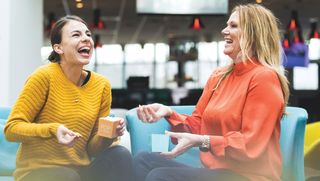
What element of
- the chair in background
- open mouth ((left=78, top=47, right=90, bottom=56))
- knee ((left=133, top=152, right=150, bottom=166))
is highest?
open mouth ((left=78, top=47, right=90, bottom=56))

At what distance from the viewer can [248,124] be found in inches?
77.3

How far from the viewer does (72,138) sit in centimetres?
196

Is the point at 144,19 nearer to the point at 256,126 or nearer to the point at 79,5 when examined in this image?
the point at 79,5

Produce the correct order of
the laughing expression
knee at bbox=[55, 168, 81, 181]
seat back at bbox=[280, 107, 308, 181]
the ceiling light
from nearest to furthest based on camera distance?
knee at bbox=[55, 168, 81, 181] → the laughing expression → seat back at bbox=[280, 107, 308, 181] → the ceiling light

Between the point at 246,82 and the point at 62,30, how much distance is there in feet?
2.62

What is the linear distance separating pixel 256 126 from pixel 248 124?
0.04 metres

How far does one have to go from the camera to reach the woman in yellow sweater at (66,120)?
2098mm

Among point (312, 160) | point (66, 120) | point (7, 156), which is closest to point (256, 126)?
point (66, 120)

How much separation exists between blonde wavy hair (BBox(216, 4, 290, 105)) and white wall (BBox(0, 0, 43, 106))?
149 inches

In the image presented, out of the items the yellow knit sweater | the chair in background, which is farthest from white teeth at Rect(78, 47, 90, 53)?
the chair in background

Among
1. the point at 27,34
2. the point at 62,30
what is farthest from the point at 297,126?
the point at 27,34

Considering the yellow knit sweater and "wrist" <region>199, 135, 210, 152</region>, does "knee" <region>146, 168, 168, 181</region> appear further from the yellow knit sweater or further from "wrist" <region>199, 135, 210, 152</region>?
the yellow knit sweater

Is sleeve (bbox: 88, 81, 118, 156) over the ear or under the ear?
under

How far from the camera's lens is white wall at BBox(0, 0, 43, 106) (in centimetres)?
548
